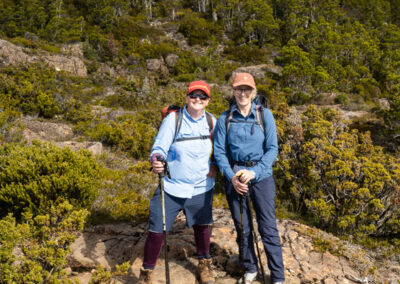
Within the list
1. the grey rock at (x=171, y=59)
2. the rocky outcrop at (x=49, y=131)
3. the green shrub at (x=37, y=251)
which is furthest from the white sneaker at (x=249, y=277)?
the grey rock at (x=171, y=59)

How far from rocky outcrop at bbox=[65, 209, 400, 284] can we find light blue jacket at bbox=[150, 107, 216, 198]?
3.35 ft

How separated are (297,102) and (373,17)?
32.4m

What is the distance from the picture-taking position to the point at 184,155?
90.8 inches

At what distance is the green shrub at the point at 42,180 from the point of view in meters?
3.51

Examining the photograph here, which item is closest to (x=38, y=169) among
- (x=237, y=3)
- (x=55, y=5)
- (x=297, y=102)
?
(x=297, y=102)

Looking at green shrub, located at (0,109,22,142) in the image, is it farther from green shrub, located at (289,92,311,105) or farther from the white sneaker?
green shrub, located at (289,92,311,105)

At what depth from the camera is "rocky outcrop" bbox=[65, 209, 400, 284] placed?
2807mm

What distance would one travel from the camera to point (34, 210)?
358cm

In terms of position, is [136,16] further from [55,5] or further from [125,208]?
[125,208]

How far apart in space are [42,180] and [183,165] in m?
2.29

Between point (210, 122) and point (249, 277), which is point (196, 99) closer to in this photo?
point (210, 122)

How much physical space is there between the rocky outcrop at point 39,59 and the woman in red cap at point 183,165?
15675 mm

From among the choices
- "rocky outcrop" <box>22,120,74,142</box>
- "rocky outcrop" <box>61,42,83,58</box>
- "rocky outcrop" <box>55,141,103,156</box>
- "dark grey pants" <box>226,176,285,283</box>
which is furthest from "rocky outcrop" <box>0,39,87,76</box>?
"dark grey pants" <box>226,176,285,283</box>

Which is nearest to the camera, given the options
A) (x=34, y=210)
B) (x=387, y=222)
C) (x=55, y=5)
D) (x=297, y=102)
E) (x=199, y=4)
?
(x=34, y=210)
